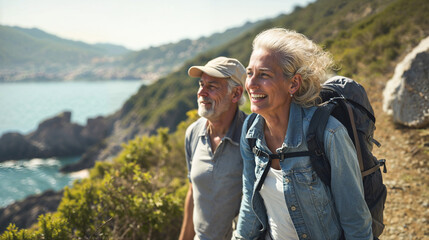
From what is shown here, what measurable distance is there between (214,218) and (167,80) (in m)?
93.6

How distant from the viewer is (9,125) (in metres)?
83.1

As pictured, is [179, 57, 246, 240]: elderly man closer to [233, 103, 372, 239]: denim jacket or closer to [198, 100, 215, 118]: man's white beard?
[198, 100, 215, 118]: man's white beard

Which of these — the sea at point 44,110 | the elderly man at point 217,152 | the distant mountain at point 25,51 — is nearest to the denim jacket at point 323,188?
the elderly man at point 217,152

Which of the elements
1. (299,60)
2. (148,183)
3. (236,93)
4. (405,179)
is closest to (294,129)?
(299,60)

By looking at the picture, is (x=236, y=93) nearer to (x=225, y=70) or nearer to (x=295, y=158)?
(x=225, y=70)

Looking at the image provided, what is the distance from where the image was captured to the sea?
170 ft

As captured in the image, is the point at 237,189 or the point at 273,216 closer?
the point at 273,216

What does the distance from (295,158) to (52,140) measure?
253ft

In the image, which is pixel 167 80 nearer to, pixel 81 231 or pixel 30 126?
pixel 30 126

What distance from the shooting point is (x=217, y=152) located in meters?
2.35

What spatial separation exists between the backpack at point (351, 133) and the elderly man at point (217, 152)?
72 cm

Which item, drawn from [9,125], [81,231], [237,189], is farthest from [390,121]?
[9,125]

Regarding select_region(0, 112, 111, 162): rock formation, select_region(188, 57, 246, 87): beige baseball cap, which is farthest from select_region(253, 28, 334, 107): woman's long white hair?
select_region(0, 112, 111, 162): rock formation

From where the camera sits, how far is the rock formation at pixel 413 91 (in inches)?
186
